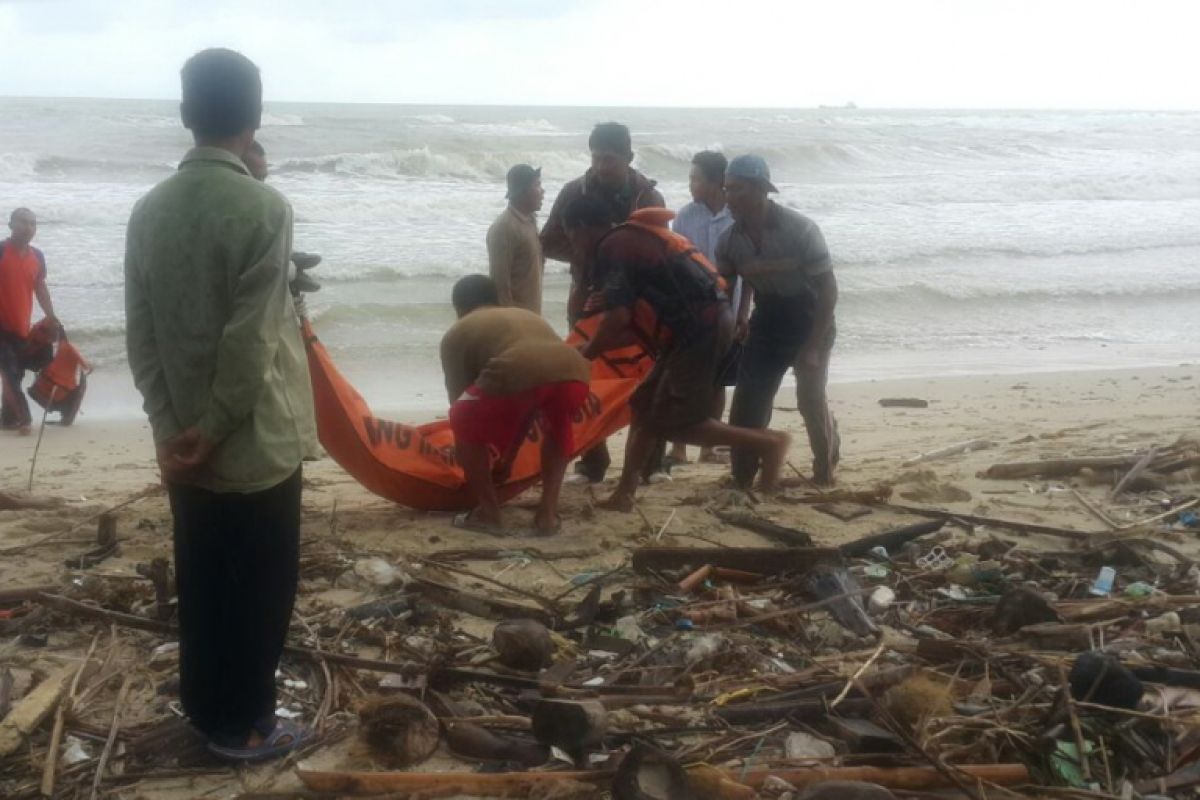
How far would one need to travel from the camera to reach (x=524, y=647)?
4277 millimetres

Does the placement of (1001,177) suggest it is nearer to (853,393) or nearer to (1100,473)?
(853,393)

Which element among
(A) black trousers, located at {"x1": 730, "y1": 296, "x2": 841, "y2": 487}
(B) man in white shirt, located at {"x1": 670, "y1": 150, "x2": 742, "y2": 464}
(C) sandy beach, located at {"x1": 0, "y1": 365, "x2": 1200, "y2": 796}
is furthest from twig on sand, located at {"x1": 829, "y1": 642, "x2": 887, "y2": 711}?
(B) man in white shirt, located at {"x1": 670, "y1": 150, "x2": 742, "y2": 464}

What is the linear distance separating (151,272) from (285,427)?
21.1 inches

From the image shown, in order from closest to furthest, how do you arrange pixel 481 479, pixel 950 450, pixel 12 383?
pixel 481 479
pixel 950 450
pixel 12 383

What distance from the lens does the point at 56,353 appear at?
9852mm

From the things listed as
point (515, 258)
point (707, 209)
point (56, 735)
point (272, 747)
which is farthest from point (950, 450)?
point (56, 735)

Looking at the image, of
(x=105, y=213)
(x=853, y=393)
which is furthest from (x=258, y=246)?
(x=105, y=213)

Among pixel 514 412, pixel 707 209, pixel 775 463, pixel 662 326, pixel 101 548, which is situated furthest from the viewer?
pixel 707 209

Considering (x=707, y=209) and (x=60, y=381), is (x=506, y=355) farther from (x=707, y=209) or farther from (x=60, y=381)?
(x=60, y=381)

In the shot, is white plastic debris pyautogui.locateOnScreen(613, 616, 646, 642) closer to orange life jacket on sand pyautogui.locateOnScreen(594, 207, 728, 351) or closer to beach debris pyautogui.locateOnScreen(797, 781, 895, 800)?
beach debris pyautogui.locateOnScreen(797, 781, 895, 800)

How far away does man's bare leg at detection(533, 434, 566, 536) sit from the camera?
20.0ft

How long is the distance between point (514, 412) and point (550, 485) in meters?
0.42

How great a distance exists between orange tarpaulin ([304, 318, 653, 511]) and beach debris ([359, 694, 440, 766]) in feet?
8.01

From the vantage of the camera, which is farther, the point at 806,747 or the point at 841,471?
the point at 841,471
